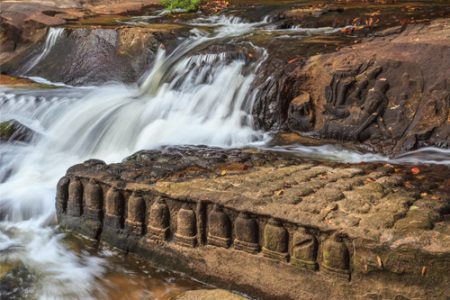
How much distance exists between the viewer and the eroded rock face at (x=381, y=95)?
6117 millimetres

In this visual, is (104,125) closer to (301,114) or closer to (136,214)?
(301,114)

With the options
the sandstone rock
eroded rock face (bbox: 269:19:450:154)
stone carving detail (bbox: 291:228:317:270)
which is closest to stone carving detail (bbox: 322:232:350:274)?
stone carving detail (bbox: 291:228:317:270)

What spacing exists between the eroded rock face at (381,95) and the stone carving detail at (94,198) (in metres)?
3.12

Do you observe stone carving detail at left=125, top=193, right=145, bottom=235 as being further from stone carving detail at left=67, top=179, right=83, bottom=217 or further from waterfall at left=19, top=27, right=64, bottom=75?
waterfall at left=19, top=27, right=64, bottom=75

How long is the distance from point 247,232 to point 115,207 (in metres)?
1.57

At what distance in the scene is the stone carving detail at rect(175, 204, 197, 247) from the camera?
14.9 feet

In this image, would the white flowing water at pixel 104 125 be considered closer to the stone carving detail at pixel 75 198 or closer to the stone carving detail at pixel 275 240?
the stone carving detail at pixel 75 198

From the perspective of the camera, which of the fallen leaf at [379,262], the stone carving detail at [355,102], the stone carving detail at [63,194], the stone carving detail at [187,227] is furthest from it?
the stone carving detail at [355,102]

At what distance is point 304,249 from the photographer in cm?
395

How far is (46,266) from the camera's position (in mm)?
4953

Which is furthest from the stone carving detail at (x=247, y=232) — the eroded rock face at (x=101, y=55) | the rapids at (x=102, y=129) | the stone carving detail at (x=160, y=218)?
the eroded rock face at (x=101, y=55)

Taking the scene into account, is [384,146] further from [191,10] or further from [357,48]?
[191,10]

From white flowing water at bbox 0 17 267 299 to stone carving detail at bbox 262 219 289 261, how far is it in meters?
1.96

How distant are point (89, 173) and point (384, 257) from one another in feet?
10.7
